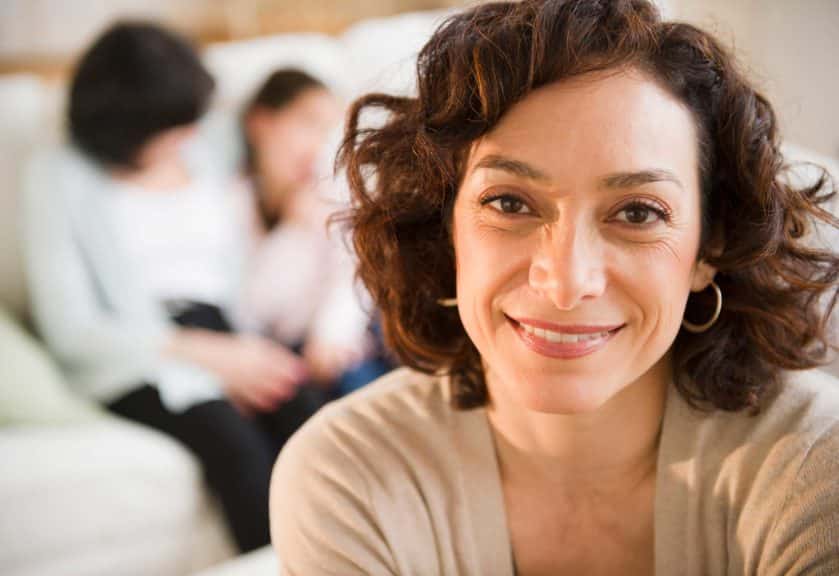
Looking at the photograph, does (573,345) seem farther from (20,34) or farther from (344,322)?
(20,34)

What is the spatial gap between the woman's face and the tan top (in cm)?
15

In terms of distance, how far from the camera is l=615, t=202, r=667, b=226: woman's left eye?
3.03ft

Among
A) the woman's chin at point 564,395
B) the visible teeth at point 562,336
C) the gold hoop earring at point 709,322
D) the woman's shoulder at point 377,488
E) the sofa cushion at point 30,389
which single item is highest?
the visible teeth at point 562,336

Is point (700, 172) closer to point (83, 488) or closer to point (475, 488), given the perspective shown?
point (475, 488)

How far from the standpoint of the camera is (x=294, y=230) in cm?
241

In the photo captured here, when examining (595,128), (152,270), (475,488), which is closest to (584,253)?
(595,128)

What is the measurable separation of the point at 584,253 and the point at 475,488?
1.11 feet

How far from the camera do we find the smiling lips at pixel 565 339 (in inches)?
36.8

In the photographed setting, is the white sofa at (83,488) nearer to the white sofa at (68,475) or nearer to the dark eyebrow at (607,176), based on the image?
the white sofa at (68,475)

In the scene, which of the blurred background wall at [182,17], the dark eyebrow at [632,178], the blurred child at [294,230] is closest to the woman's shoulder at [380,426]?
the dark eyebrow at [632,178]

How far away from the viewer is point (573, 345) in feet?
3.08

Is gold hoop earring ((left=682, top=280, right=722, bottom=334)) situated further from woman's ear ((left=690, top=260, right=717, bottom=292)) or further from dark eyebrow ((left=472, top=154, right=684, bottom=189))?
dark eyebrow ((left=472, top=154, right=684, bottom=189))

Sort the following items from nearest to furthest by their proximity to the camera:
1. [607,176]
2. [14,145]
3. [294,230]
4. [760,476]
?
[607,176]
[760,476]
[14,145]
[294,230]

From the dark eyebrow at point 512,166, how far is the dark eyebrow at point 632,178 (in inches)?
2.4
